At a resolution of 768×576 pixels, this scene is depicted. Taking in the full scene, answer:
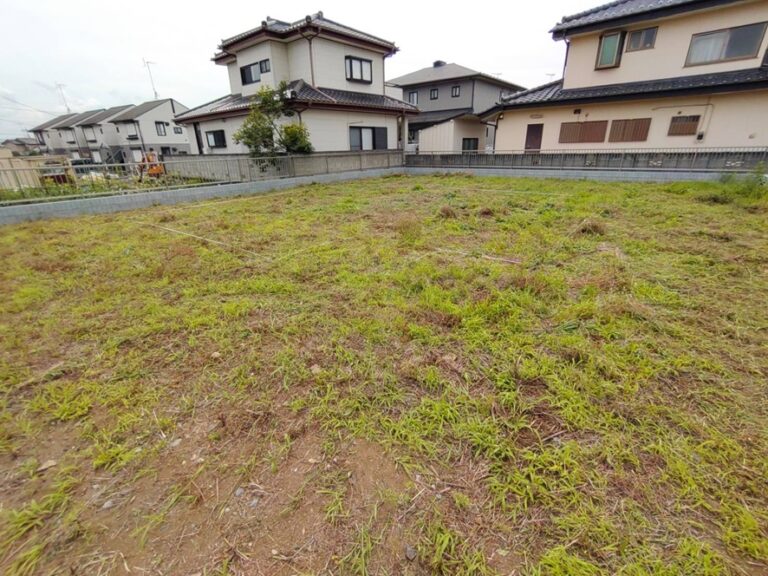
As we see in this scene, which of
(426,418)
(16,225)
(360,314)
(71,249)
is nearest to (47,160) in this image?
(16,225)

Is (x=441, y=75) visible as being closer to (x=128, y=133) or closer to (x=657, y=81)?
(x=657, y=81)

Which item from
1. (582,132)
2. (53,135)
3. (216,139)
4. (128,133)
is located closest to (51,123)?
(53,135)

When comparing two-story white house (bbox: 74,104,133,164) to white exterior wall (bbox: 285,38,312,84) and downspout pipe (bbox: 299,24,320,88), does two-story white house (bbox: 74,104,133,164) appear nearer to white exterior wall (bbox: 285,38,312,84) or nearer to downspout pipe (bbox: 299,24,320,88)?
white exterior wall (bbox: 285,38,312,84)

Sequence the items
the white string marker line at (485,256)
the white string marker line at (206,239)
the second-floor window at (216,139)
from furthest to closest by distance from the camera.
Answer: the second-floor window at (216,139) < the white string marker line at (206,239) < the white string marker line at (485,256)

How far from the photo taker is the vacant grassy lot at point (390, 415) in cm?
131

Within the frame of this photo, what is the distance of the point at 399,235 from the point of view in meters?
5.29

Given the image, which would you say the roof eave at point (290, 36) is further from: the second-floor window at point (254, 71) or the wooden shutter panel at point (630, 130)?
the wooden shutter panel at point (630, 130)

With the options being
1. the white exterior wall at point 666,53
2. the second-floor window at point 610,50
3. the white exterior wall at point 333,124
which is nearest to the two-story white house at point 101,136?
the white exterior wall at point 333,124

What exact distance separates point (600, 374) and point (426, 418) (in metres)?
1.24

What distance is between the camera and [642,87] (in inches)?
427

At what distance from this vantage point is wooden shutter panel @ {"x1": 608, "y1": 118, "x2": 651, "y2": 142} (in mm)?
10867

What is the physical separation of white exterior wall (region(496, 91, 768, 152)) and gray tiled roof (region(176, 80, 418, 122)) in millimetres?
5459

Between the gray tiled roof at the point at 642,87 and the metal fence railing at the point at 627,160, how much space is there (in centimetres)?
171

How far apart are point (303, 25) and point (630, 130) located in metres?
11.9
